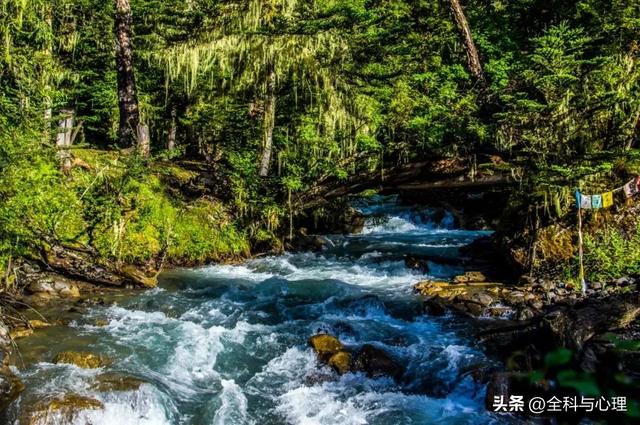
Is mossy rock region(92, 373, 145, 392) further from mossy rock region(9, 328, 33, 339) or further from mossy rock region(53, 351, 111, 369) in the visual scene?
mossy rock region(9, 328, 33, 339)

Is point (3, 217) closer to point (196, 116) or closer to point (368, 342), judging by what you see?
point (368, 342)

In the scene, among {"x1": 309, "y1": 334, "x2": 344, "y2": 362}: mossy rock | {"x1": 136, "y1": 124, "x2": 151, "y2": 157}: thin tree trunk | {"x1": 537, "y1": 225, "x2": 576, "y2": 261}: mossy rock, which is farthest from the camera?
{"x1": 136, "y1": 124, "x2": 151, "y2": 157}: thin tree trunk

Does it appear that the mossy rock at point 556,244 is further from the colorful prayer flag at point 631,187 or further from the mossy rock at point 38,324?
the mossy rock at point 38,324

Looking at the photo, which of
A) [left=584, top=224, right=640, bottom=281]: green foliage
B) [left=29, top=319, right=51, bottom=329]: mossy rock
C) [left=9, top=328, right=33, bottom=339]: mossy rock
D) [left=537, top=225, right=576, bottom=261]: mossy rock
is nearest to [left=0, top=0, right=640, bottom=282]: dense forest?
[left=537, top=225, right=576, bottom=261]: mossy rock

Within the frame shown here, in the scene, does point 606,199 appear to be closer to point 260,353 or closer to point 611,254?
point 611,254

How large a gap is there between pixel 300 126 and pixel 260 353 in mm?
8790

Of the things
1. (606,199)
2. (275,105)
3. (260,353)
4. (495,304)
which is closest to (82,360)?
(260,353)

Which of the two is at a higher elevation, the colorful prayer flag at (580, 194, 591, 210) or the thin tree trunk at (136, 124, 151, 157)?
the thin tree trunk at (136, 124, 151, 157)

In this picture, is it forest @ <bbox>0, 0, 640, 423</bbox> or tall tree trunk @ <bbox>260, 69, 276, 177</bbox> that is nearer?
forest @ <bbox>0, 0, 640, 423</bbox>

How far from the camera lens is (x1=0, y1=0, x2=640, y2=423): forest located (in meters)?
10.3

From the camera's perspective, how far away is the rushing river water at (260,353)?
20.8 ft

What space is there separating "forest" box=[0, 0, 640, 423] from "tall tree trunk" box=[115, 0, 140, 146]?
6 cm

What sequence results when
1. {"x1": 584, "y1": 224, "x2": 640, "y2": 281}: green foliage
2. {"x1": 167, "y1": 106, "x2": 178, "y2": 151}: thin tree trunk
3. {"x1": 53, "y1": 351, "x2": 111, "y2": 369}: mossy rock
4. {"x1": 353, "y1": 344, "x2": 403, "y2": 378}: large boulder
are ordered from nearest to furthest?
{"x1": 53, "y1": 351, "x2": 111, "y2": 369}: mossy rock → {"x1": 353, "y1": 344, "x2": 403, "y2": 378}: large boulder → {"x1": 584, "y1": 224, "x2": 640, "y2": 281}: green foliage → {"x1": 167, "y1": 106, "x2": 178, "y2": 151}: thin tree trunk

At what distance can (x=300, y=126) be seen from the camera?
15414 mm
